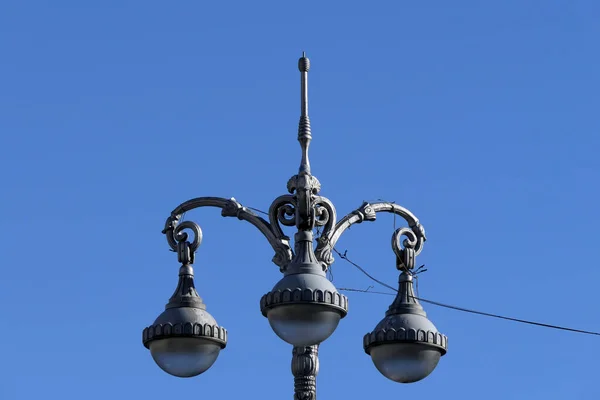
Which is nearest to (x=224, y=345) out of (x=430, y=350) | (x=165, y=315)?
(x=165, y=315)

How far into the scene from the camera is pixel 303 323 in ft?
55.2

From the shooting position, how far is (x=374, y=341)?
58.3ft

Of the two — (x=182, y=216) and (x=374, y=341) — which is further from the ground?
(x=182, y=216)

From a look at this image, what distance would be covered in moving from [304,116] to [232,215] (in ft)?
3.86

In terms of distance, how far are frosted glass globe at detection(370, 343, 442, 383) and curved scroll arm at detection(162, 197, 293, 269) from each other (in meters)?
1.29

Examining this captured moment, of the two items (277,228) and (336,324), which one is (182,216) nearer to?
(277,228)

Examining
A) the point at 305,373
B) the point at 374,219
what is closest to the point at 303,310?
the point at 305,373

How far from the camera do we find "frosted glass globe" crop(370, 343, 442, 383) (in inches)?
698

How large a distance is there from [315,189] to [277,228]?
20.3 inches

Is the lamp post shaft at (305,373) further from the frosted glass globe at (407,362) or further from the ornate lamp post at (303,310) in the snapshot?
the frosted glass globe at (407,362)

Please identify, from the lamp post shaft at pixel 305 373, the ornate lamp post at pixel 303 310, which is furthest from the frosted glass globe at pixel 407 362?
the lamp post shaft at pixel 305 373

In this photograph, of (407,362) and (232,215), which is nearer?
(407,362)

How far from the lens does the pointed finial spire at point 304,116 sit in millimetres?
18438

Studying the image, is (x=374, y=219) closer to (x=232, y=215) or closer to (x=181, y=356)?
(x=232, y=215)
